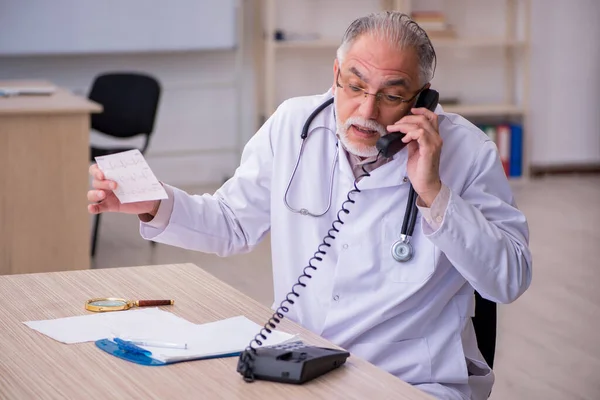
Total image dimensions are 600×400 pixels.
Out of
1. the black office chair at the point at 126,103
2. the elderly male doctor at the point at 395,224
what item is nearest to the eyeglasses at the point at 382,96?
the elderly male doctor at the point at 395,224

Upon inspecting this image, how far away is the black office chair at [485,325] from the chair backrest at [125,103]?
10.9 ft

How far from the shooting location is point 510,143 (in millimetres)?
6973

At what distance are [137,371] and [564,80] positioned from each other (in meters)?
6.22

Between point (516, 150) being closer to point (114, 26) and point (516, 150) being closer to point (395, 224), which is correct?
point (114, 26)

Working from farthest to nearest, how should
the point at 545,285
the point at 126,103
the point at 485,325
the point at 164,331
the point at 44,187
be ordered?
the point at 126,103 → the point at 545,285 → the point at 44,187 → the point at 485,325 → the point at 164,331

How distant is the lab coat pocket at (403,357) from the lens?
70.5 inches

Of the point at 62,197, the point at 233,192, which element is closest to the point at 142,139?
the point at 62,197

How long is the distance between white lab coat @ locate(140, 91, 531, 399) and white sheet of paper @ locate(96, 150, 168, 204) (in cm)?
17

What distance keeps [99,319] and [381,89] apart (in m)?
0.66

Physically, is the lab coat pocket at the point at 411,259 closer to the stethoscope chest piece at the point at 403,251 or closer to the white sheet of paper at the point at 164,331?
the stethoscope chest piece at the point at 403,251

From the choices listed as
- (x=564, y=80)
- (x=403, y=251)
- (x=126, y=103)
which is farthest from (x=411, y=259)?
(x=564, y=80)

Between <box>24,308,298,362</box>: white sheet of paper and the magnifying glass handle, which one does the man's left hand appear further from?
the magnifying glass handle

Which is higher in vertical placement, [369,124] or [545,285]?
[369,124]

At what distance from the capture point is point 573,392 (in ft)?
10.3
